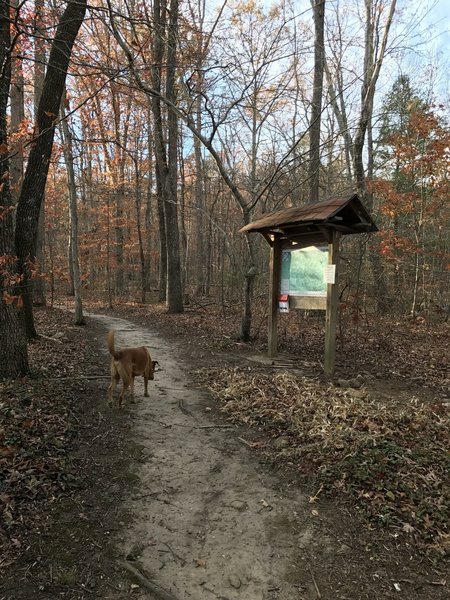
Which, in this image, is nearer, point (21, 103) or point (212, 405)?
point (212, 405)

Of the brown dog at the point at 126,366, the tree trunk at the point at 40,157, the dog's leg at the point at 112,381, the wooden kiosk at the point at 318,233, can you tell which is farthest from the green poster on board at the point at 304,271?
the tree trunk at the point at 40,157

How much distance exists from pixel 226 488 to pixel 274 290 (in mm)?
5064

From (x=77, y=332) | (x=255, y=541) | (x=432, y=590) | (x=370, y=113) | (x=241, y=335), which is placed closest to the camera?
(x=432, y=590)

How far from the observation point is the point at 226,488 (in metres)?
4.18

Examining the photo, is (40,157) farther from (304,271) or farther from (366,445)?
(366,445)

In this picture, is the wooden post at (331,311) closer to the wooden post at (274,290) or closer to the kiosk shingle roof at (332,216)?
the kiosk shingle roof at (332,216)

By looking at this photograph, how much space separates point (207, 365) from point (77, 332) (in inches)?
182

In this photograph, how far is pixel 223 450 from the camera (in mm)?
4941

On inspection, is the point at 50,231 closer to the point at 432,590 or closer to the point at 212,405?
the point at 212,405

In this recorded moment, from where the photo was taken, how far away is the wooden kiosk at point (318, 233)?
714 centimetres

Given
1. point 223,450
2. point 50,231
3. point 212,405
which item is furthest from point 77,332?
point 50,231

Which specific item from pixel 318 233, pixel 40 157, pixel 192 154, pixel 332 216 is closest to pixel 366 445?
pixel 332 216

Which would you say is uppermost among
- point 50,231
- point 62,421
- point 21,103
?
point 21,103

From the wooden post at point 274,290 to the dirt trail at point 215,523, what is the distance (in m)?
3.43
